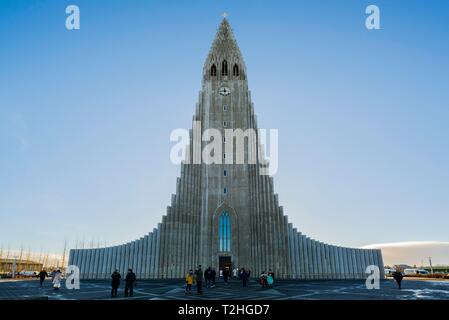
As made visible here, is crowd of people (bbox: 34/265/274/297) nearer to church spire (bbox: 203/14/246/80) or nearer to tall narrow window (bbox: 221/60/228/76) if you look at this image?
church spire (bbox: 203/14/246/80)

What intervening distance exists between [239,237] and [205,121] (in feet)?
60.6

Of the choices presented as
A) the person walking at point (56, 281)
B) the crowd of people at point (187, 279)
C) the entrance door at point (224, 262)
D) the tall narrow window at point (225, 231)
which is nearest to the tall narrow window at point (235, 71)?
the tall narrow window at point (225, 231)

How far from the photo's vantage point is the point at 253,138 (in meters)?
46.8

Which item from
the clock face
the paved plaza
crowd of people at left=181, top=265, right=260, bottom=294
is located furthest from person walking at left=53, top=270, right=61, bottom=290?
the clock face

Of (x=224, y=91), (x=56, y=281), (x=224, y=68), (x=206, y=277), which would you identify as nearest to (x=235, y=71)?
(x=224, y=68)

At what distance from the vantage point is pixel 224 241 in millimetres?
42656

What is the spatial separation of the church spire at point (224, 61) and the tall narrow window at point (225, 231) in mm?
23575

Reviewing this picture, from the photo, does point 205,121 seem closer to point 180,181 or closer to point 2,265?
point 180,181

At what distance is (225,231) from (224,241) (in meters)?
1.37

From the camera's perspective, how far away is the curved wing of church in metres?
41.4

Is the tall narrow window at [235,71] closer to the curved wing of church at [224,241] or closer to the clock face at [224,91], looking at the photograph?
the clock face at [224,91]

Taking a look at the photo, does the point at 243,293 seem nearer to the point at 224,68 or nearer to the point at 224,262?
the point at 224,262
